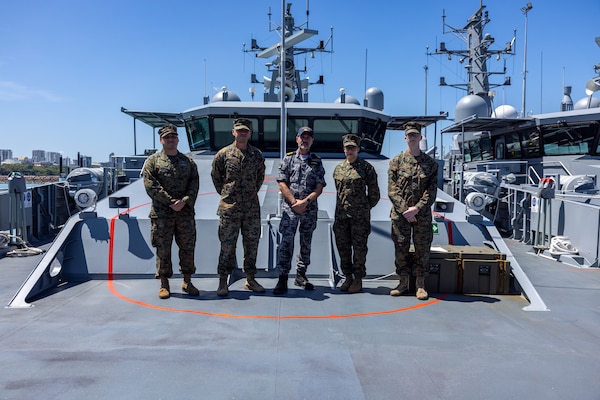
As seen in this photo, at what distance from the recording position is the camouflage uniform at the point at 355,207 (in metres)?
5.01

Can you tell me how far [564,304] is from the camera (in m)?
5.20

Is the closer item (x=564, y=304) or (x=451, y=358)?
(x=451, y=358)

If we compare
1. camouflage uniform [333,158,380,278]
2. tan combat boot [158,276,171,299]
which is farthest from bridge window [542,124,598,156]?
tan combat boot [158,276,171,299]

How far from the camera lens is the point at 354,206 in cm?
500

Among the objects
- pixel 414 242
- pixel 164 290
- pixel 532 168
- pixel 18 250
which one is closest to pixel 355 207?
pixel 414 242

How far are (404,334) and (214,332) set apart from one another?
162 centimetres

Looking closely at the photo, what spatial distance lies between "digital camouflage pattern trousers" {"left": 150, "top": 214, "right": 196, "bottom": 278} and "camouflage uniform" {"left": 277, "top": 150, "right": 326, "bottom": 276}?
3.35 feet

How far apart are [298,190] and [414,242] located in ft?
4.65

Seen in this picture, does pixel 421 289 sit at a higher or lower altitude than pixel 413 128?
lower

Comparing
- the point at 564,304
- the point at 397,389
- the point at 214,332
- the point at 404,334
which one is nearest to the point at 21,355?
the point at 214,332

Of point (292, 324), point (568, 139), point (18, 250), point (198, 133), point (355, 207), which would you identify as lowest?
point (18, 250)

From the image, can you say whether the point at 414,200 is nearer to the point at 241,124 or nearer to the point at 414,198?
the point at 414,198

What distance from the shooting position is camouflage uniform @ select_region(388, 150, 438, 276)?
4934 mm

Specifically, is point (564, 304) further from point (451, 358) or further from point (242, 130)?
point (242, 130)
